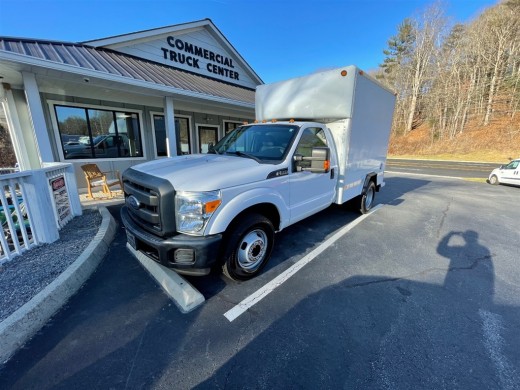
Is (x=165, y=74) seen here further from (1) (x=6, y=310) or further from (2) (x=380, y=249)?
(2) (x=380, y=249)

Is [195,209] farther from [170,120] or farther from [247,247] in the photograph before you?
[170,120]

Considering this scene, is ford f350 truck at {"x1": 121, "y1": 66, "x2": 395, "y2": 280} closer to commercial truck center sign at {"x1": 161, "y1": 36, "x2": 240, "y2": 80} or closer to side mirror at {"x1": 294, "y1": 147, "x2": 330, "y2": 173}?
side mirror at {"x1": 294, "y1": 147, "x2": 330, "y2": 173}

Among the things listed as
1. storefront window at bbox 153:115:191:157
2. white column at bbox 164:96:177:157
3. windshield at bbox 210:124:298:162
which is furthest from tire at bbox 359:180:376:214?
storefront window at bbox 153:115:191:157

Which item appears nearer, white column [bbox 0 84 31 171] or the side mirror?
the side mirror

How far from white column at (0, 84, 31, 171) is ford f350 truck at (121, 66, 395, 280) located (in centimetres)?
709

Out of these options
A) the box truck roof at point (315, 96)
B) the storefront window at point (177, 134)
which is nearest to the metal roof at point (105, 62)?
the storefront window at point (177, 134)

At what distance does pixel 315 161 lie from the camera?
3115 mm

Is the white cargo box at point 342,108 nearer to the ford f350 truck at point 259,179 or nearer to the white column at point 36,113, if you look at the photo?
the ford f350 truck at point 259,179

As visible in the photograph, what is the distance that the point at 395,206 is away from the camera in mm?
6684

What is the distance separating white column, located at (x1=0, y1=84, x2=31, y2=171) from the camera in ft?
22.1

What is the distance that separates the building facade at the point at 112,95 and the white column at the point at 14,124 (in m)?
A: 0.03

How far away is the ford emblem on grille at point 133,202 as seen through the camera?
107 inches

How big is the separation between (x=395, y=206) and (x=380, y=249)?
3.34 meters

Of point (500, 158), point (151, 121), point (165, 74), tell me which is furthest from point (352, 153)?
point (500, 158)
